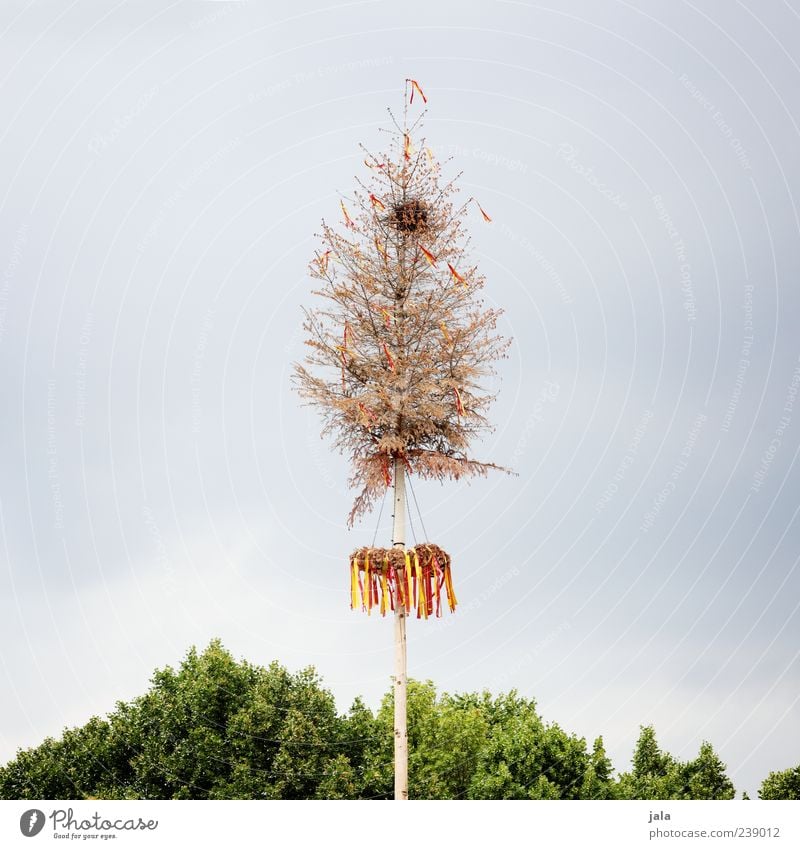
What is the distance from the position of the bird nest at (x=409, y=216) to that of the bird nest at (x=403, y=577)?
519 centimetres

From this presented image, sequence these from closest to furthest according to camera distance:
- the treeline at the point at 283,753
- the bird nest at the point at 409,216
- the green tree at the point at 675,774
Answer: the bird nest at the point at 409,216 → the treeline at the point at 283,753 → the green tree at the point at 675,774

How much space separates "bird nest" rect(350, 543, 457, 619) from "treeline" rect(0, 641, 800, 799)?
16298mm

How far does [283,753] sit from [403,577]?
1774cm

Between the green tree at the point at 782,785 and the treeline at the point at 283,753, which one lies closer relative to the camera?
the treeline at the point at 283,753

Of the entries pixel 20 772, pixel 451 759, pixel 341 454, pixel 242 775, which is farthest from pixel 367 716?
pixel 341 454

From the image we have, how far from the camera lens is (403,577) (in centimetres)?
1520

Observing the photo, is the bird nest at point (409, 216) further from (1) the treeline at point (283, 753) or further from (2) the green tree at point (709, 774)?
(2) the green tree at point (709, 774)

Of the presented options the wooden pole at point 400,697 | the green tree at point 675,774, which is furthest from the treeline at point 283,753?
the wooden pole at point 400,697

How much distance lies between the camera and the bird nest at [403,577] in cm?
1518

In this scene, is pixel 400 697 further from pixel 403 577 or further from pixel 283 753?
pixel 283 753

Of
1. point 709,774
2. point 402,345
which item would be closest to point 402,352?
point 402,345
